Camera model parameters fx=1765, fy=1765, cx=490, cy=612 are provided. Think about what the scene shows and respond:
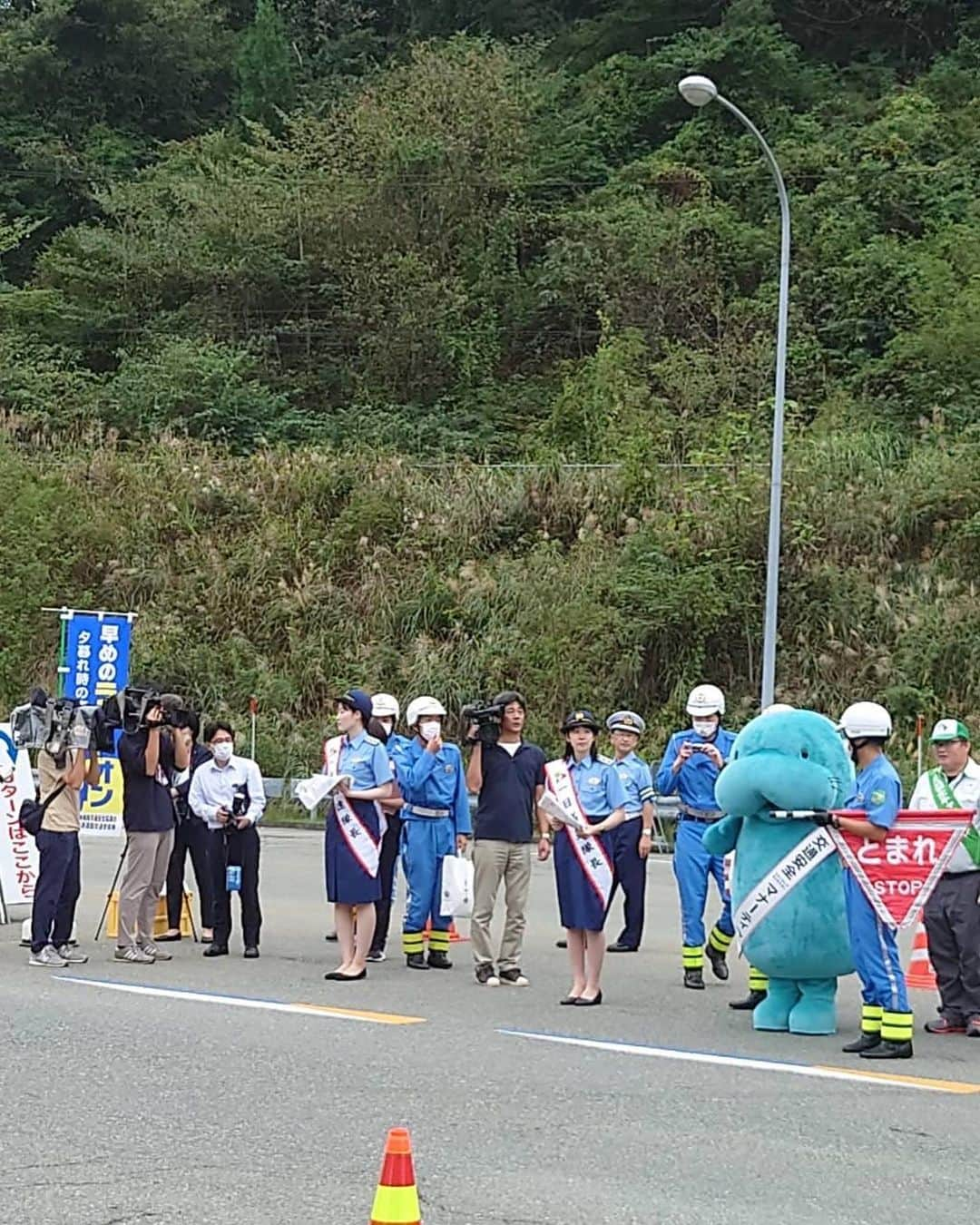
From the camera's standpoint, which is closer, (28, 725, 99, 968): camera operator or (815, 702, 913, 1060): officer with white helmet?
(815, 702, 913, 1060): officer with white helmet

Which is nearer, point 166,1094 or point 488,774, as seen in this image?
point 166,1094

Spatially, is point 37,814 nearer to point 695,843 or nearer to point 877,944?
point 695,843

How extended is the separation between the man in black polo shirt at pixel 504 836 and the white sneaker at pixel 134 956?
234 cm

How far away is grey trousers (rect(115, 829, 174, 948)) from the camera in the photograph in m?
12.0

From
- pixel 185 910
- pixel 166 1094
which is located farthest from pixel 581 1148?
pixel 185 910

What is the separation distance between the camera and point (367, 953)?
12000mm

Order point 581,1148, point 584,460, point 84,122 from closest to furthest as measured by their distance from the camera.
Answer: point 581,1148 < point 584,460 < point 84,122

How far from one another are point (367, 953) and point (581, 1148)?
5.18 m

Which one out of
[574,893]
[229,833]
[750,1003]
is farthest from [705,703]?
[229,833]

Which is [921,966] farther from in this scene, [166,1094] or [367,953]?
[166,1094]

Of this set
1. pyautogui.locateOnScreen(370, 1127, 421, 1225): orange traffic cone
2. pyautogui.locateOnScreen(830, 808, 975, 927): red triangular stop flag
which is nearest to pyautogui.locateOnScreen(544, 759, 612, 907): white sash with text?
pyautogui.locateOnScreen(830, 808, 975, 927): red triangular stop flag

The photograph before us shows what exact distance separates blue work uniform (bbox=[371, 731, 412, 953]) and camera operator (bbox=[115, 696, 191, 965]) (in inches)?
58.4

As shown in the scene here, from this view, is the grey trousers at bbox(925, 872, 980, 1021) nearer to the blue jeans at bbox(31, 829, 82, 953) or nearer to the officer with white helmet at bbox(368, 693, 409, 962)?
the officer with white helmet at bbox(368, 693, 409, 962)

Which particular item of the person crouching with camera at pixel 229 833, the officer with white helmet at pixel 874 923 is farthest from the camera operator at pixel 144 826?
the officer with white helmet at pixel 874 923
